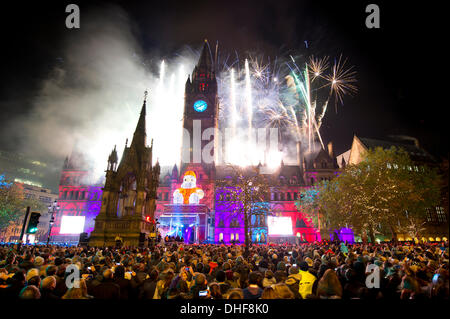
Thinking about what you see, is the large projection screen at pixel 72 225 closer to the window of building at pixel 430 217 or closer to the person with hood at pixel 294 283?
the person with hood at pixel 294 283

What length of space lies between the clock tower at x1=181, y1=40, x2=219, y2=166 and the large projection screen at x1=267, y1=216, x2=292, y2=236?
24.3 metres

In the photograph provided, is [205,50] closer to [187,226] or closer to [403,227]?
[187,226]

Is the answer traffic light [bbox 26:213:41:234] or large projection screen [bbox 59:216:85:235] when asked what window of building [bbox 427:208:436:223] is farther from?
large projection screen [bbox 59:216:85:235]

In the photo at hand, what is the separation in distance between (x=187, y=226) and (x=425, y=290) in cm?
5100

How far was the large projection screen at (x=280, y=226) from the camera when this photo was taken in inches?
2285

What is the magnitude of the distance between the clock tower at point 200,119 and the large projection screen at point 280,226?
24328 mm

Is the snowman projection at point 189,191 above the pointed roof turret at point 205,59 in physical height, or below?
below

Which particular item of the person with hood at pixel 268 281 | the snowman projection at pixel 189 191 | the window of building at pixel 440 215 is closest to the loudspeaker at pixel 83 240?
the snowman projection at pixel 189 191

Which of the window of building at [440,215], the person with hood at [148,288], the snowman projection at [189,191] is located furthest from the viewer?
the window of building at [440,215]

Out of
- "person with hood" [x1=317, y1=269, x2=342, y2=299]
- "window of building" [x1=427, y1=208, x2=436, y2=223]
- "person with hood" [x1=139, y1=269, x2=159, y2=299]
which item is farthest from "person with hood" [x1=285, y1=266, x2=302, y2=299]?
"window of building" [x1=427, y1=208, x2=436, y2=223]

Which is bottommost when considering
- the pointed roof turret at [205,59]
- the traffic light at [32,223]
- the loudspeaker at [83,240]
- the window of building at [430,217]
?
the loudspeaker at [83,240]

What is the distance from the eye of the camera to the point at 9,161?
132m
